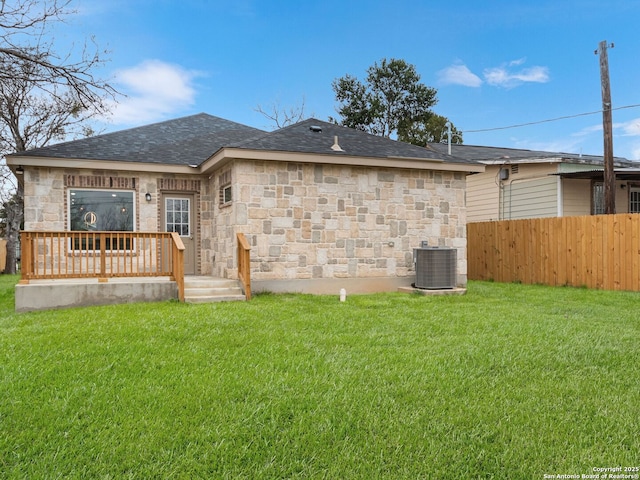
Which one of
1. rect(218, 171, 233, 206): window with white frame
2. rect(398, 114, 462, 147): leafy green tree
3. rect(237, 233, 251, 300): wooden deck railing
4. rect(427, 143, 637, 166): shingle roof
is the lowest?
rect(237, 233, 251, 300): wooden deck railing

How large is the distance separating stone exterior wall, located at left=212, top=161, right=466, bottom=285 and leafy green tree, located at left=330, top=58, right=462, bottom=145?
2097 cm

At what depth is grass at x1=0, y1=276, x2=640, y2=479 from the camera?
2.87 meters

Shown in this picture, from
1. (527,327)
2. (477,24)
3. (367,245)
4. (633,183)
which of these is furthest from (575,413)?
(477,24)

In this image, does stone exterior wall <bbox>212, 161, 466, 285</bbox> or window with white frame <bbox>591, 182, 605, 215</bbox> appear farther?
window with white frame <bbox>591, 182, 605, 215</bbox>

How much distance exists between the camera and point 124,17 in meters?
11.4

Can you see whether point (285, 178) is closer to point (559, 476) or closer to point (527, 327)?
point (527, 327)

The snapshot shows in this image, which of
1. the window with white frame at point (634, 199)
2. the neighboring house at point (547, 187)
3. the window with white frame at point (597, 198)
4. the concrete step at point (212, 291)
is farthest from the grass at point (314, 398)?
the window with white frame at point (634, 199)

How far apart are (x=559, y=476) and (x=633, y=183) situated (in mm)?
15464

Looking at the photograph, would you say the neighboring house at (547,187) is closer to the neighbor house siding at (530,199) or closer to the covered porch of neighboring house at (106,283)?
the neighbor house siding at (530,199)

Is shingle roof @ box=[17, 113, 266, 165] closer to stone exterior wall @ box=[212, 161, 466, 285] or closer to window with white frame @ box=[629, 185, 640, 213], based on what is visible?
stone exterior wall @ box=[212, 161, 466, 285]

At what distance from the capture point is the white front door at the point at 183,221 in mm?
10828

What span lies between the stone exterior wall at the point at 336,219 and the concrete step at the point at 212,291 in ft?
1.76

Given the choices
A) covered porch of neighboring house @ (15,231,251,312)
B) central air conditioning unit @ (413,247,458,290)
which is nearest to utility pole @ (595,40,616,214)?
central air conditioning unit @ (413,247,458,290)

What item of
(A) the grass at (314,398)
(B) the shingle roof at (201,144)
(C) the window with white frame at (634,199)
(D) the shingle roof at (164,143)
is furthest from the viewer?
(C) the window with white frame at (634,199)
